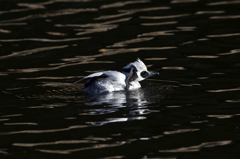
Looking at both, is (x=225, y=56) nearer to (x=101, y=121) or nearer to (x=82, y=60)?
(x=82, y=60)

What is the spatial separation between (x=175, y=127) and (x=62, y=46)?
21.3 ft

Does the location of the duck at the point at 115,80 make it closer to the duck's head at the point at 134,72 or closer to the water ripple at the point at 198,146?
the duck's head at the point at 134,72

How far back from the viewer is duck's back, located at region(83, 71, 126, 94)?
768 cm

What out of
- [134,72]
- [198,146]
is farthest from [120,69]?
[198,146]

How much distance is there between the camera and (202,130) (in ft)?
18.6

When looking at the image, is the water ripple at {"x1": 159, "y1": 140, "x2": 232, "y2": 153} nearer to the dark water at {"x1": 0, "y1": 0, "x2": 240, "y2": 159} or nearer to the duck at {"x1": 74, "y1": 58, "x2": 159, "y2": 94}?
the dark water at {"x1": 0, "y1": 0, "x2": 240, "y2": 159}

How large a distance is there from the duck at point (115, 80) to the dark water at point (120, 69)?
0.72 ft

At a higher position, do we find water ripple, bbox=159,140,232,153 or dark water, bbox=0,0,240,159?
dark water, bbox=0,0,240,159

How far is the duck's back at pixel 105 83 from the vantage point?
25.2 ft

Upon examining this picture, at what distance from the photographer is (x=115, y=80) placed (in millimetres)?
7840

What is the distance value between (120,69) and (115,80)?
2.00 metres

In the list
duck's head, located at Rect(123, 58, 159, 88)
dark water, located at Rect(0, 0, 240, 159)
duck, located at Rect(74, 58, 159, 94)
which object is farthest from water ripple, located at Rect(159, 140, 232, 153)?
Result: duck's head, located at Rect(123, 58, 159, 88)

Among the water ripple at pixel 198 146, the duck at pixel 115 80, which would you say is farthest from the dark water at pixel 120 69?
the duck at pixel 115 80

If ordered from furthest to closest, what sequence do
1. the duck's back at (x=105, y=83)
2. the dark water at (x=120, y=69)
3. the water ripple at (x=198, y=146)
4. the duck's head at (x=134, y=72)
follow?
the duck's head at (x=134, y=72)
the duck's back at (x=105, y=83)
the dark water at (x=120, y=69)
the water ripple at (x=198, y=146)
